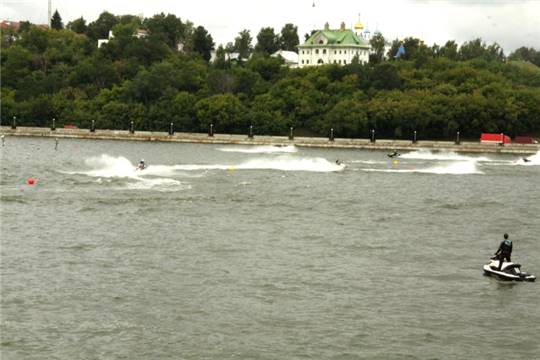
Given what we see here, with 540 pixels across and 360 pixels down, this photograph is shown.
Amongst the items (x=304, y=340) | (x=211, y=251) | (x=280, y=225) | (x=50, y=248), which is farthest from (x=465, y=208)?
(x=304, y=340)

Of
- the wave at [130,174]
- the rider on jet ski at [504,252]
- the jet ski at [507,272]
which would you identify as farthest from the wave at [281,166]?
the rider on jet ski at [504,252]

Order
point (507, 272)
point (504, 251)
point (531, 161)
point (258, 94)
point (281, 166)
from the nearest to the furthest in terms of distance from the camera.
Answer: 1. point (507, 272)
2. point (504, 251)
3. point (281, 166)
4. point (531, 161)
5. point (258, 94)

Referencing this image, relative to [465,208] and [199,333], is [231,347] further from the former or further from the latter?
[465,208]

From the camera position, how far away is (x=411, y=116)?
154125mm

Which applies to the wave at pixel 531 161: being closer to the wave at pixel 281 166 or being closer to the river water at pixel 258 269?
the wave at pixel 281 166

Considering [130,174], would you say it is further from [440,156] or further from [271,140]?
[271,140]

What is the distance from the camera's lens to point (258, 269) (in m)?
41.0

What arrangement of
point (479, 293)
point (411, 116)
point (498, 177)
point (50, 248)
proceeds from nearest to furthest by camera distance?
1. point (479, 293)
2. point (50, 248)
3. point (498, 177)
4. point (411, 116)

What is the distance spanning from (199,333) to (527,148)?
118 metres

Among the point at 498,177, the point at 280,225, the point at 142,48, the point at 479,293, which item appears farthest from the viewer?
the point at 142,48

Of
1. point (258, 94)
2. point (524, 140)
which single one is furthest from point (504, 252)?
point (258, 94)

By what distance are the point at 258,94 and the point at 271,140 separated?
84.1 ft

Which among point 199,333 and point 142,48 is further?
point 142,48

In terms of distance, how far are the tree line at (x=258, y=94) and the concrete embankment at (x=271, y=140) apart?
605 centimetres
